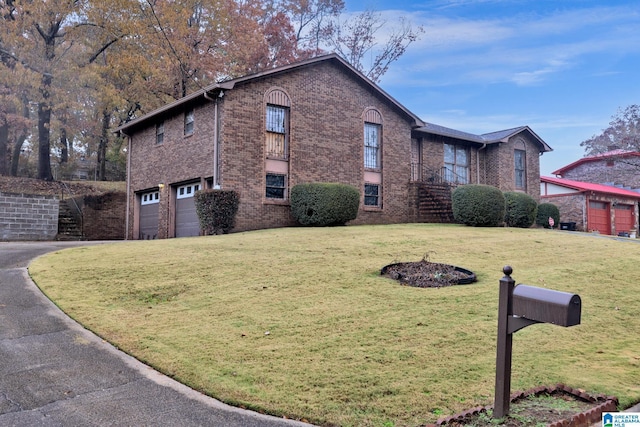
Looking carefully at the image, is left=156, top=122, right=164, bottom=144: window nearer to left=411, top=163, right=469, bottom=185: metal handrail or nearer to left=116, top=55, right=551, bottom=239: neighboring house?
left=116, top=55, right=551, bottom=239: neighboring house

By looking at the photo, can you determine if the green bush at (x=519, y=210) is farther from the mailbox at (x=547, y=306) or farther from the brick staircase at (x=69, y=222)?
the brick staircase at (x=69, y=222)

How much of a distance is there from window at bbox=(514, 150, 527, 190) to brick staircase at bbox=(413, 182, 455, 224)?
20.7 feet

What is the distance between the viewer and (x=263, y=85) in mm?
17047

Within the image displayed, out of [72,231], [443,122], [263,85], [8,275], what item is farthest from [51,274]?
[443,122]

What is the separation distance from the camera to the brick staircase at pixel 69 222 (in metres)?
20.8

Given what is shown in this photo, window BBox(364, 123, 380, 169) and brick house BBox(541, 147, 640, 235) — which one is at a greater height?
window BBox(364, 123, 380, 169)

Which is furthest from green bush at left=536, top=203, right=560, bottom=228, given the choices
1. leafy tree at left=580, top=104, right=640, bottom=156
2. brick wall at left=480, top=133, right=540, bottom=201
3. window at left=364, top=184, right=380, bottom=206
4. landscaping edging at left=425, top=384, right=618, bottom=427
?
landscaping edging at left=425, top=384, right=618, bottom=427

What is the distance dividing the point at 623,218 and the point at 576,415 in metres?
34.2

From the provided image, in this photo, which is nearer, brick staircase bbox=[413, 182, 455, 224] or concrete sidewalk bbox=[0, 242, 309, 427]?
concrete sidewalk bbox=[0, 242, 309, 427]

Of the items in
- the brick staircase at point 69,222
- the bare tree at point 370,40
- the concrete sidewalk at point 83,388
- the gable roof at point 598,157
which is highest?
the bare tree at point 370,40

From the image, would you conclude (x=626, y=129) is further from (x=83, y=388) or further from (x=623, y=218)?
(x=83, y=388)

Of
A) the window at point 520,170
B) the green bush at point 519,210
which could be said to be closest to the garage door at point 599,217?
the window at point 520,170

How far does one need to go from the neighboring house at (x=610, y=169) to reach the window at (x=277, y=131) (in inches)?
1228

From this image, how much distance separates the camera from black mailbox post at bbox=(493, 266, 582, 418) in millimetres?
3064
